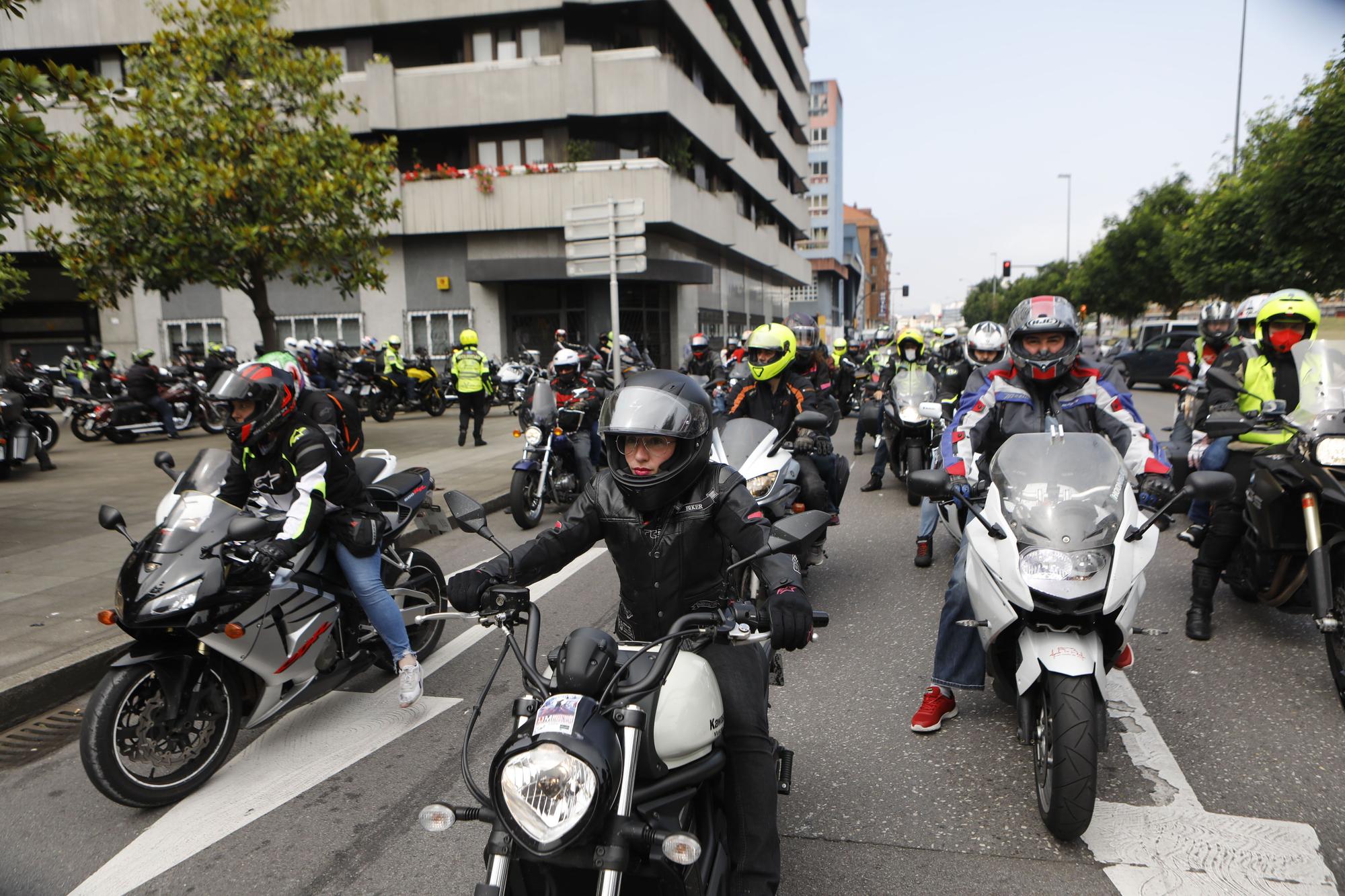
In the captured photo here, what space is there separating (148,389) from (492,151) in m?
13.7

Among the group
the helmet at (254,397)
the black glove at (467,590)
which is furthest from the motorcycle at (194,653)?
the black glove at (467,590)

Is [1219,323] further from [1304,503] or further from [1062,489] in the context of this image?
[1062,489]

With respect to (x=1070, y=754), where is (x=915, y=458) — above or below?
above

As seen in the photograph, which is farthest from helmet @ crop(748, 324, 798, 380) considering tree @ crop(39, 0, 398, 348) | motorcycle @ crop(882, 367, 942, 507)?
tree @ crop(39, 0, 398, 348)

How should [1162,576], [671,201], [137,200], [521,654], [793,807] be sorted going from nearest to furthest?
[521,654] < [793,807] < [1162,576] < [137,200] < [671,201]

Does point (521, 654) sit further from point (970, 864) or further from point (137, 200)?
point (137, 200)

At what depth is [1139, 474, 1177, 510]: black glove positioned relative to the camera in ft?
11.6

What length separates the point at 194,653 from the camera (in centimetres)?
353

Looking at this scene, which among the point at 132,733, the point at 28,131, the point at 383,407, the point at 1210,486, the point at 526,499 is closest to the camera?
the point at 1210,486

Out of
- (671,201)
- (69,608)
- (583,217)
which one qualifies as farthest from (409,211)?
(69,608)

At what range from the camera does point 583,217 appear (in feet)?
40.2

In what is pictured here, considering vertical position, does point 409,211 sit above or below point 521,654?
above

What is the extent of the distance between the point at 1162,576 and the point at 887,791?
13.4 ft

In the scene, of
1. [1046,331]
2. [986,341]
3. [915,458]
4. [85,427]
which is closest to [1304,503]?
[1046,331]
